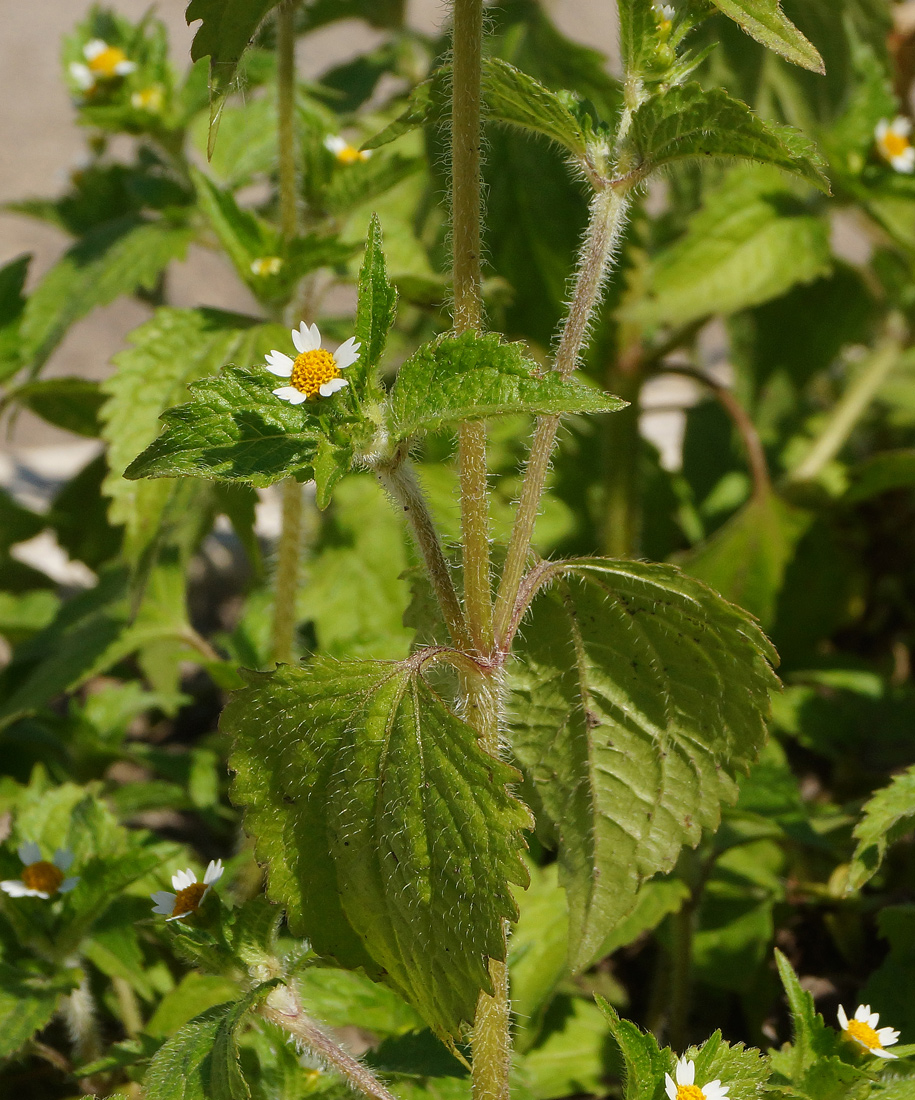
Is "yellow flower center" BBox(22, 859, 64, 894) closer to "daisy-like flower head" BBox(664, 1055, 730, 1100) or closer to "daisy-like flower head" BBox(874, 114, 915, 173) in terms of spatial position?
"daisy-like flower head" BBox(664, 1055, 730, 1100)

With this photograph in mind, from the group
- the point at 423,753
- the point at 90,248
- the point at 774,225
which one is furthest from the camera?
the point at 774,225

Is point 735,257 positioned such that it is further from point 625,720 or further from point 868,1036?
point 868,1036

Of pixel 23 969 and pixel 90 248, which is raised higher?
pixel 90 248

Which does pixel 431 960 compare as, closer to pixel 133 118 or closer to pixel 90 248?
pixel 90 248

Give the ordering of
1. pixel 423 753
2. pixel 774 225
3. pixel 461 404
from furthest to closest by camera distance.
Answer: pixel 774 225, pixel 423 753, pixel 461 404

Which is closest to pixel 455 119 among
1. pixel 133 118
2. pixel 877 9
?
pixel 133 118
